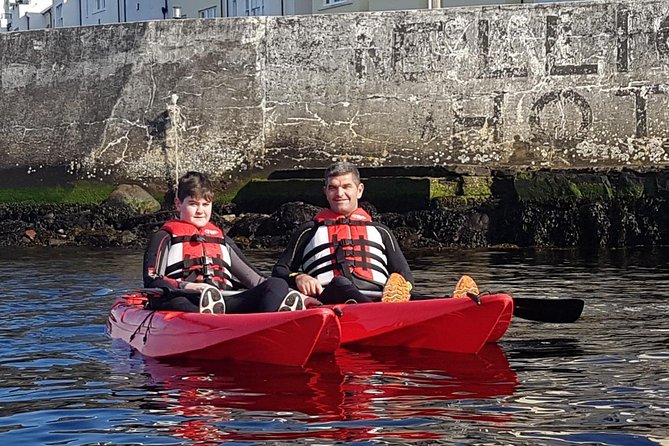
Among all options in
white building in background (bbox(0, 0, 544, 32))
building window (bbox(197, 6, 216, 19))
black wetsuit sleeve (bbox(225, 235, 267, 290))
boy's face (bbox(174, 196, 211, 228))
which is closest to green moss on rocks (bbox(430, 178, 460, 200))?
white building in background (bbox(0, 0, 544, 32))

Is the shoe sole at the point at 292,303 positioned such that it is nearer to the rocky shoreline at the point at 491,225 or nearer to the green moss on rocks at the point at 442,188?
the rocky shoreline at the point at 491,225

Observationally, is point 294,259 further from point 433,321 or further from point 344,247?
point 433,321

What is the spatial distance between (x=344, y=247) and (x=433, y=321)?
92cm

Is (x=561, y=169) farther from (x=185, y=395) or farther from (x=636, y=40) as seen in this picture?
(x=185, y=395)

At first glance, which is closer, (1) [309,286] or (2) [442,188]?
(1) [309,286]

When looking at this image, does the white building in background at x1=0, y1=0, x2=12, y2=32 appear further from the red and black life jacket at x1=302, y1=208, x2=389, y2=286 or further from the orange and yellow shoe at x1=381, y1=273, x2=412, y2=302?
the orange and yellow shoe at x1=381, y1=273, x2=412, y2=302

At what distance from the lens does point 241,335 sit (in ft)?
20.6

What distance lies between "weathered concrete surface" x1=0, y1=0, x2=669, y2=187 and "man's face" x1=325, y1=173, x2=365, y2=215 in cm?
899

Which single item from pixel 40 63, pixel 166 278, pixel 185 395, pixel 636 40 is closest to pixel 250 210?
pixel 40 63

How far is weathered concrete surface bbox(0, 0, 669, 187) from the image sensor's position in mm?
16016

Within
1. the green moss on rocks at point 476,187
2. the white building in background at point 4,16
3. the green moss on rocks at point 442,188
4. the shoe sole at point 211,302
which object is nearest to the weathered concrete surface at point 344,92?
the green moss on rocks at point 476,187

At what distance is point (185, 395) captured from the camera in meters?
5.70

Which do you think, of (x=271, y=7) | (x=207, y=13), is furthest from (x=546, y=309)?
(x=207, y=13)

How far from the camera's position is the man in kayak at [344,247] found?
730 centimetres
